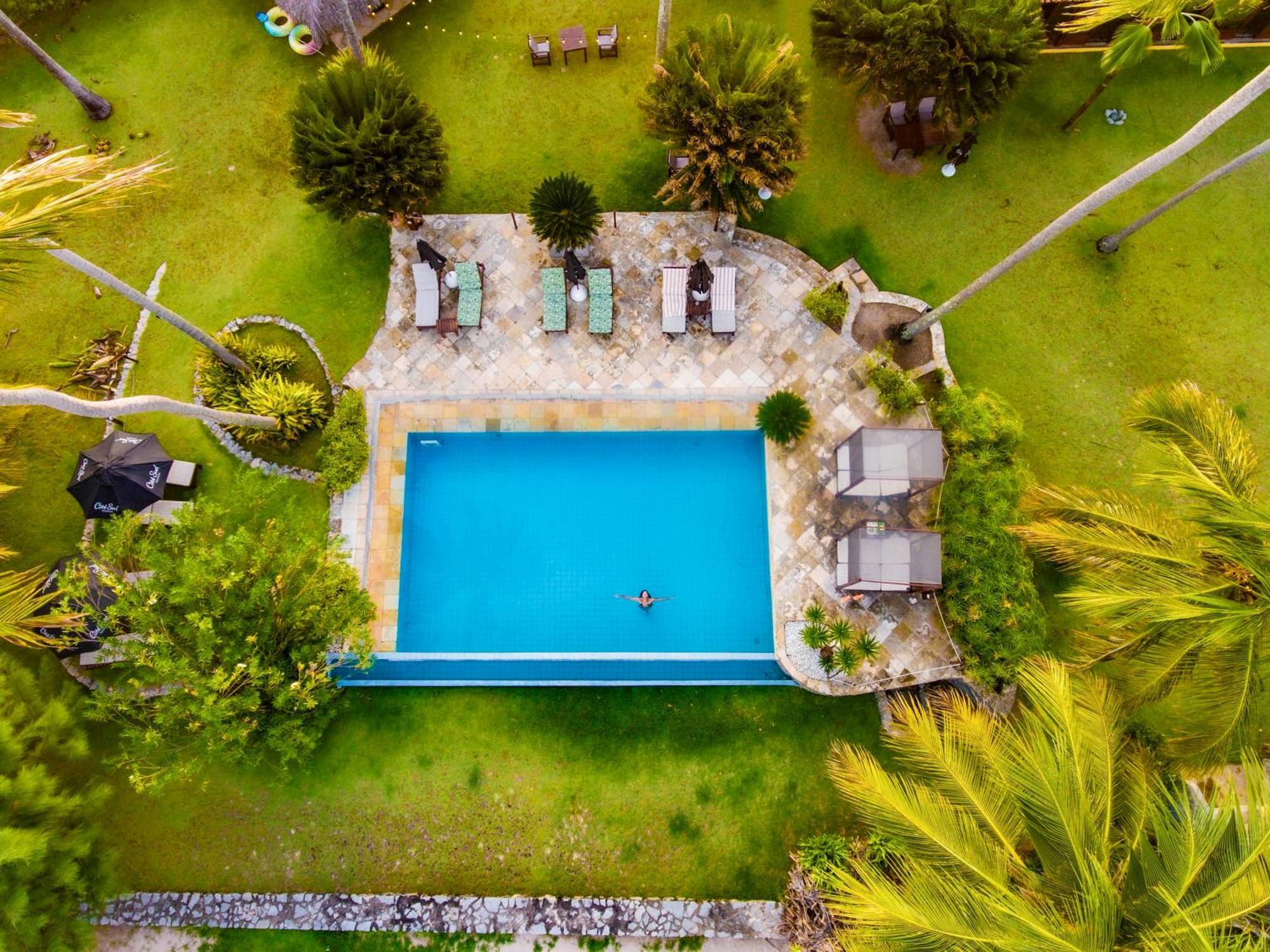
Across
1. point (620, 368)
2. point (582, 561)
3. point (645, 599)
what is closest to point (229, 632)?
point (582, 561)

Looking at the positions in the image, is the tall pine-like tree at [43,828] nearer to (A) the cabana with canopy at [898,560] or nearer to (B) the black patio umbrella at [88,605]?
(B) the black patio umbrella at [88,605]

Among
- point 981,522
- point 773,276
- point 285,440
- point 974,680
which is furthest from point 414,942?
point 773,276

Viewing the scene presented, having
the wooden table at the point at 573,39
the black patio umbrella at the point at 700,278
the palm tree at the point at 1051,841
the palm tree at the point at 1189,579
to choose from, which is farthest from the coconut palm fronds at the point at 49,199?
the palm tree at the point at 1189,579

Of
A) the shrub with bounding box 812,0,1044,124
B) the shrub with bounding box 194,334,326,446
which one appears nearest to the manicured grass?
the shrub with bounding box 194,334,326,446

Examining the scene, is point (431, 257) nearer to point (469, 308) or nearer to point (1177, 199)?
point (469, 308)

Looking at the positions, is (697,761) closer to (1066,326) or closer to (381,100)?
(1066,326)

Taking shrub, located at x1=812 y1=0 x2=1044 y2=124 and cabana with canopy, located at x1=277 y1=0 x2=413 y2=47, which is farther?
cabana with canopy, located at x1=277 y1=0 x2=413 y2=47

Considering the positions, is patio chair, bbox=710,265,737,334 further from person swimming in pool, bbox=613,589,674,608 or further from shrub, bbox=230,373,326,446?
shrub, bbox=230,373,326,446
